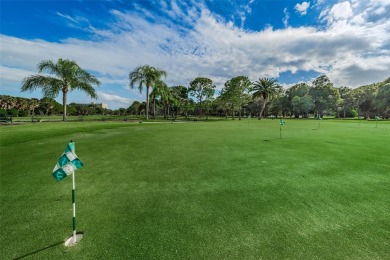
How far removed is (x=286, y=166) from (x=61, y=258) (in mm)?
7820

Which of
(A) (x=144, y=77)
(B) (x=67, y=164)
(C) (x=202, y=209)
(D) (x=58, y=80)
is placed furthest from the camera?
(A) (x=144, y=77)

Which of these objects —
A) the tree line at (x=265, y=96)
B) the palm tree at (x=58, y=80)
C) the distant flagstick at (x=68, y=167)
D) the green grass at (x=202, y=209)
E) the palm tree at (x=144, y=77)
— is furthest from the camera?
the tree line at (x=265, y=96)

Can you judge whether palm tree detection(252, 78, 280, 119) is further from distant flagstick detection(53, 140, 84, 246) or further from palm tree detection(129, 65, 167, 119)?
distant flagstick detection(53, 140, 84, 246)

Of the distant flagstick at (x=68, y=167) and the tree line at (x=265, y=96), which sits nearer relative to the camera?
the distant flagstick at (x=68, y=167)

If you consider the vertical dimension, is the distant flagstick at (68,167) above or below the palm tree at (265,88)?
below

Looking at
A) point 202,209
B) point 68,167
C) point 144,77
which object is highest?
point 144,77

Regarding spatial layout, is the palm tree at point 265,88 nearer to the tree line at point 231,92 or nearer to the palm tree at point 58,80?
the tree line at point 231,92

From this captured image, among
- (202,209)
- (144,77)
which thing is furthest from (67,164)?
(144,77)

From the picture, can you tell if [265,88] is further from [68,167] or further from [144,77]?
[68,167]

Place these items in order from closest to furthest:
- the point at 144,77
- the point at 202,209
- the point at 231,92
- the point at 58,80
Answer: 1. the point at 202,209
2. the point at 58,80
3. the point at 144,77
4. the point at 231,92

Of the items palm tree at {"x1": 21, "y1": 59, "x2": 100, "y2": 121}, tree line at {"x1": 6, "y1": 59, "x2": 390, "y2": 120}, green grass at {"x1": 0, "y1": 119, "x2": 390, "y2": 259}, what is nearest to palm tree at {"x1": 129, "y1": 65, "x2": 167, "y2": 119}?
tree line at {"x1": 6, "y1": 59, "x2": 390, "y2": 120}

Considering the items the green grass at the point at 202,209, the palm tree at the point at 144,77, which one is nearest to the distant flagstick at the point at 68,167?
the green grass at the point at 202,209

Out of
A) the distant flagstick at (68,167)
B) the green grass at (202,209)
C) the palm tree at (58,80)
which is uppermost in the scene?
the palm tree at (58,80)

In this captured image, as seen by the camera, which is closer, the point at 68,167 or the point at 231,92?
the point at 68,167
